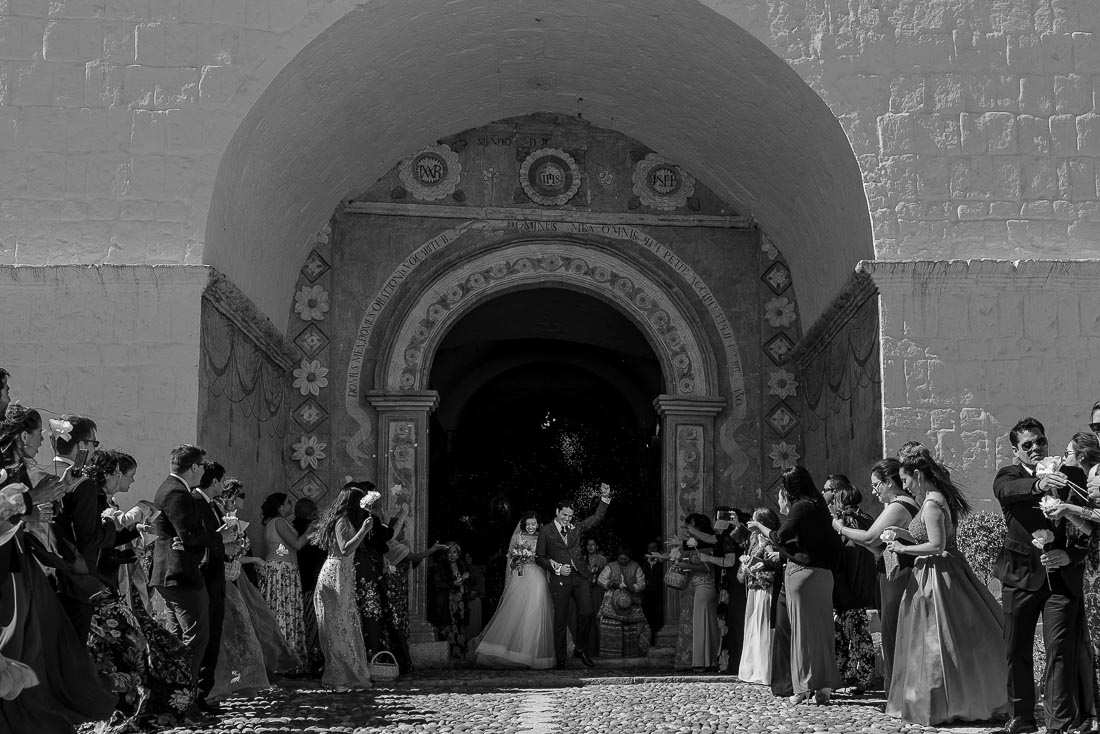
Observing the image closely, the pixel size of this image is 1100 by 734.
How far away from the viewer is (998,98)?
34.4 feet

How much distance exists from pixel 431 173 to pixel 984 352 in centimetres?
574

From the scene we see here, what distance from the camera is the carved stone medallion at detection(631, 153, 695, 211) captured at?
13.4 m

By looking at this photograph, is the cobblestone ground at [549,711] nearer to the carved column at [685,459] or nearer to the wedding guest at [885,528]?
the wedding guest at [885,528]

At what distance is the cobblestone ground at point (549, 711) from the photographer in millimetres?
7121

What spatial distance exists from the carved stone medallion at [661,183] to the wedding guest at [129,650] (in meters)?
7.36

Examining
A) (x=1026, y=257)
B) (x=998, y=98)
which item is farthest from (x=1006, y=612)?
(x=998, y=98)

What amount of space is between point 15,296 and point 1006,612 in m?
7.17

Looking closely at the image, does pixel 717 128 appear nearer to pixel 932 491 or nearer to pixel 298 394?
pixel 298 394

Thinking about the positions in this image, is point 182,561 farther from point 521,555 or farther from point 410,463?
point 410,463

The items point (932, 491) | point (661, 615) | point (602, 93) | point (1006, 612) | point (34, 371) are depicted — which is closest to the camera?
point (1006, 612)

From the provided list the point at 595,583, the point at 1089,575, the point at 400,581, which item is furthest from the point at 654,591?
the point at 1089,575

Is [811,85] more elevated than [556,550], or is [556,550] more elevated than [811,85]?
[811,85]

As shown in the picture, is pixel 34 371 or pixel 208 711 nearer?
pixel 208 711

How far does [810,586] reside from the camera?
829cm
